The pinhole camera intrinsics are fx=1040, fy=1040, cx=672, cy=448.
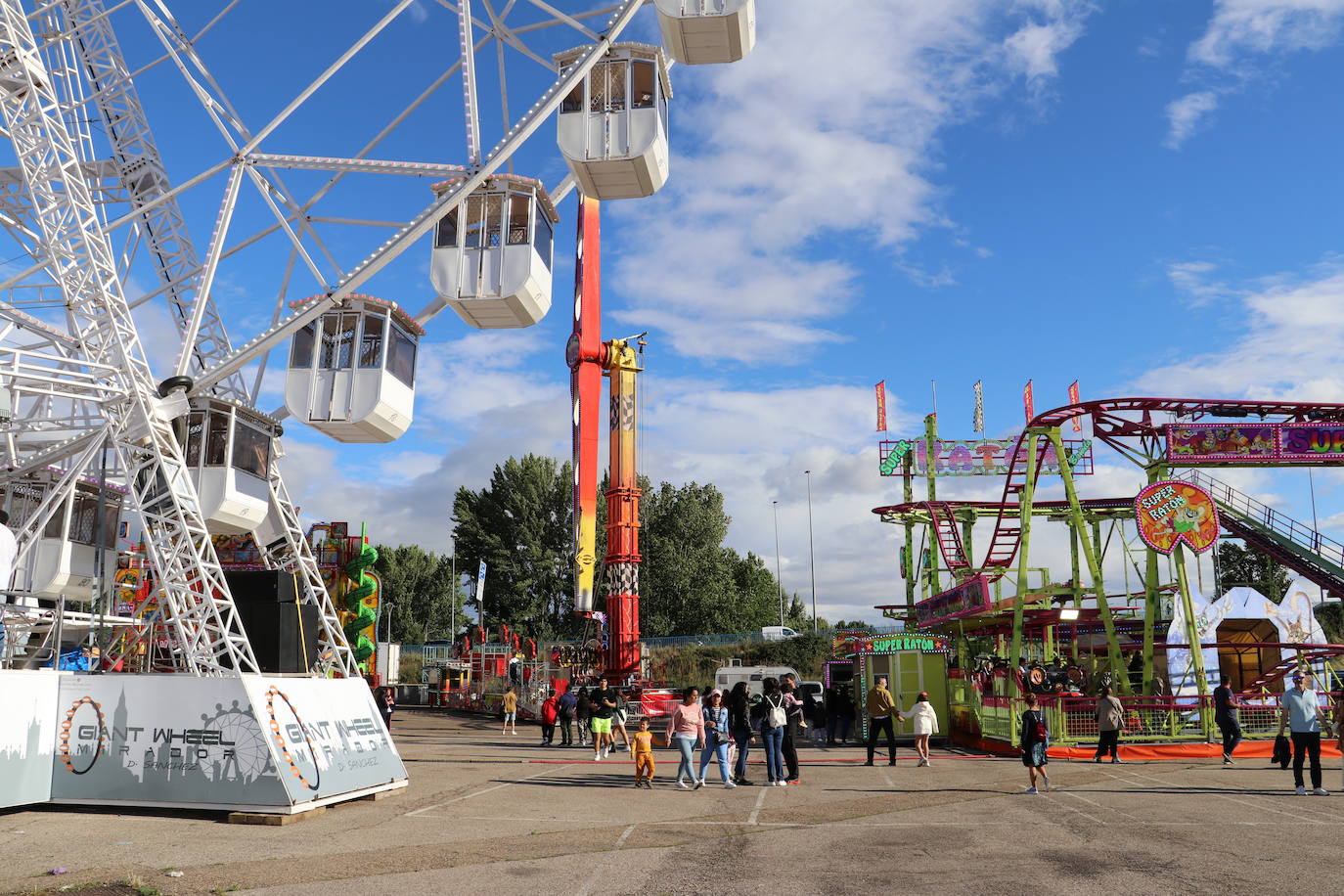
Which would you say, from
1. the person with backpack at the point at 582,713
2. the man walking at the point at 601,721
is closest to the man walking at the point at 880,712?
the man walking at the point at 601,721

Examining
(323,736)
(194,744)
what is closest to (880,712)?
(323,736)

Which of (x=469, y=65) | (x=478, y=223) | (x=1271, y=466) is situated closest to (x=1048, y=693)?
(x=1271, y=466)

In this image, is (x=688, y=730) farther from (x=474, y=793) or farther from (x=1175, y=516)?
(x=1175, y=516)

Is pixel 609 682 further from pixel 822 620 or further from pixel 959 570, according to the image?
pixel 822 620

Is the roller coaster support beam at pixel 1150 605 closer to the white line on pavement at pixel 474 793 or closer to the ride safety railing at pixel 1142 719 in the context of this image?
the ride safety railing at pixel 1142 719

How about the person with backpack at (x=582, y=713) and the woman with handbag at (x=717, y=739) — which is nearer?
the woman with handbag at (x=717, y=739)

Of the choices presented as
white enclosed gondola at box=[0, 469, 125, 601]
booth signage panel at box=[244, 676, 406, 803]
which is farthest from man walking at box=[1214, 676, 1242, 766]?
white enclosed gondola at box=[0, 469, 125, 601]

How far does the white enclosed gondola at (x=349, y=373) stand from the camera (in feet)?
51.5

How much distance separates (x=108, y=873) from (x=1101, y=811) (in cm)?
1008

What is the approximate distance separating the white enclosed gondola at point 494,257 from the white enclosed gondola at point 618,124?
1.10 meters

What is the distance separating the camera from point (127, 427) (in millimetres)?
15484

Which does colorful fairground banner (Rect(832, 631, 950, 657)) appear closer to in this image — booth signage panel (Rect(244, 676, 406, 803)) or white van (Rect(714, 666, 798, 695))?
white van (Rect(714, 666, 798, 695))

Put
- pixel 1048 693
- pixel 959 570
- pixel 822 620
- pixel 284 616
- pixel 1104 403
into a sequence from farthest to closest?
pixel 822 620 < pixel 959 570 < pixel 1104 403 < pixel 1048 693 < pixel 284 616

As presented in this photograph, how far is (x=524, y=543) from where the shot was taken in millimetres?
68750
